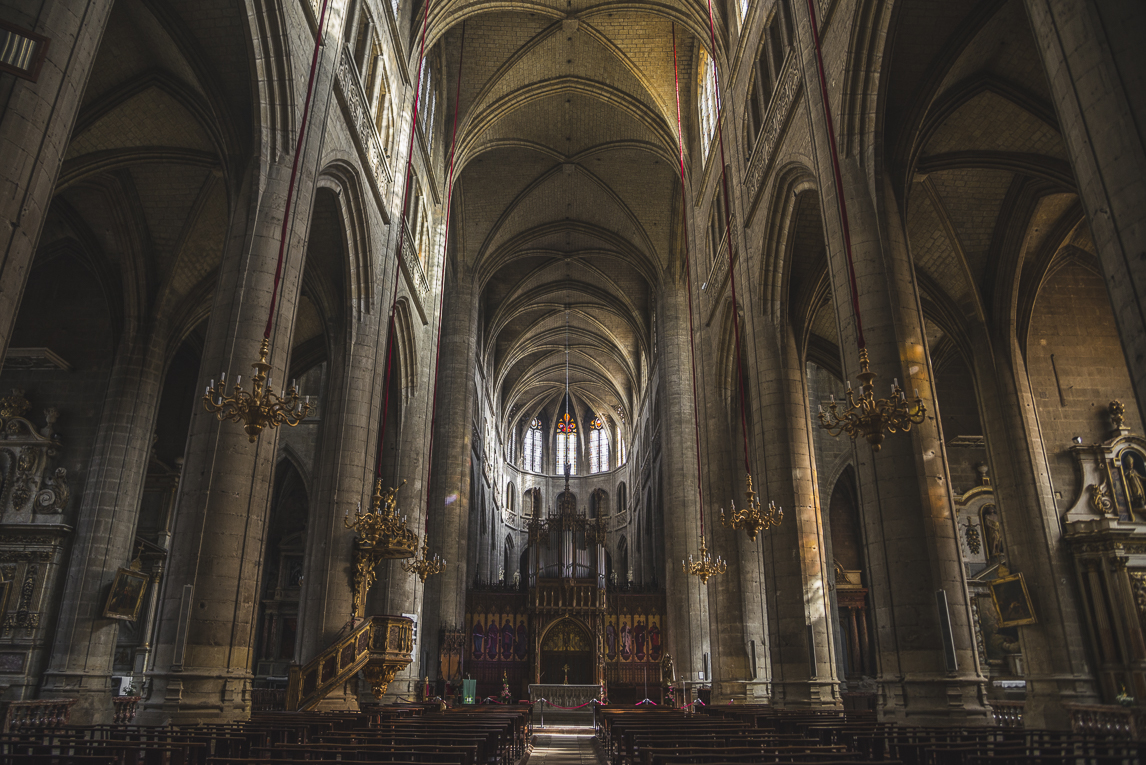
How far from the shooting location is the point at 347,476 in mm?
14320

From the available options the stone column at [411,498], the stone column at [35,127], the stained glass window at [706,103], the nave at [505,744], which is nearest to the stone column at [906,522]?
the nave at [505,744]

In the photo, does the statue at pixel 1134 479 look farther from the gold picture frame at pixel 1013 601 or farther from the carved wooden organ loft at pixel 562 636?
the carved wooden organ loft at pixel 562 636

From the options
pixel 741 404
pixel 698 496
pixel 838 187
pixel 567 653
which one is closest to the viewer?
pixel 838 187

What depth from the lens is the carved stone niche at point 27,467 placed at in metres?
15.5

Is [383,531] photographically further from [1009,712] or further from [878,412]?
[1009,712]

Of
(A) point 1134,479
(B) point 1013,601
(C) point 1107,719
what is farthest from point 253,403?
(A) point 1134,479

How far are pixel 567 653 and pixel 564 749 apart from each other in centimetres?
1633

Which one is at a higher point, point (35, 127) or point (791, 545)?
point (35, 127)

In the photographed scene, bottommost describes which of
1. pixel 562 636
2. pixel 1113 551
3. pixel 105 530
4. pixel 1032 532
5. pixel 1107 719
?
pixel 1107 719

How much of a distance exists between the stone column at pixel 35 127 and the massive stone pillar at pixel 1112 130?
7856 mm

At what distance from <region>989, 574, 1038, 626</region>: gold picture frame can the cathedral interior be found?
76 mm

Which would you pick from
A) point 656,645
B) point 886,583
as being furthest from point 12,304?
point 656,645

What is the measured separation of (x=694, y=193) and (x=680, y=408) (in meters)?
8.53

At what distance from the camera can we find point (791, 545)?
13.4 meters
